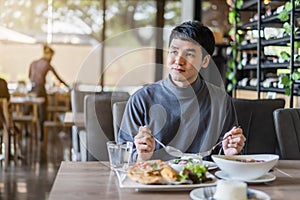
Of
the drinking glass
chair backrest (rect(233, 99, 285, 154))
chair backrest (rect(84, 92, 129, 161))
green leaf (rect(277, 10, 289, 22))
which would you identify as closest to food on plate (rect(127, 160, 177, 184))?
the drinking glass

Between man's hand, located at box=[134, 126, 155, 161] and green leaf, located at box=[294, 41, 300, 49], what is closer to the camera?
man's hand, located at box=[134, 126, 155, 161]

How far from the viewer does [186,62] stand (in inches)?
82.5

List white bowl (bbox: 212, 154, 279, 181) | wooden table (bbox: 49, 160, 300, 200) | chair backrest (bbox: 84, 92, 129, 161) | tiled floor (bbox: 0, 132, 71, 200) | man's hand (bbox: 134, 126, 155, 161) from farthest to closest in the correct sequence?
tiled floor (bbox: 0, 132, 71, 200), chair backrest (bbox: 84, 92, 129, 161), man's hand (bbox: 134, 126, 155, 161), white bowl (bbox: 212, 154, 279, 181), wooden table (bbox: 49, 160, 300, 200)

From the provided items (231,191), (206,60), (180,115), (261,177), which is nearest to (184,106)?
(180,115)

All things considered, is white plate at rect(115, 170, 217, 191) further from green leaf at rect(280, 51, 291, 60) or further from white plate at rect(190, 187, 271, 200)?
green leaf at rect(280, 51, 291, 60)

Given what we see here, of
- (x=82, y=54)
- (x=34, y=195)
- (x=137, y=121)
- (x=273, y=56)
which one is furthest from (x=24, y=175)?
(x=82, y=54)

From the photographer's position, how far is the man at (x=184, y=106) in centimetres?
210

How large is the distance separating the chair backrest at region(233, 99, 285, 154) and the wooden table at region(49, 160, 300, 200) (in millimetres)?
1388

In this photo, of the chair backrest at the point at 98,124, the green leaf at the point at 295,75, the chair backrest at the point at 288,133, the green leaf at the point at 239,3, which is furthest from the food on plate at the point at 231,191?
the green leaf at the point at 239,3

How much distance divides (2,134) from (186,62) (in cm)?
447

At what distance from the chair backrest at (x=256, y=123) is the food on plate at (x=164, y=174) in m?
1.74

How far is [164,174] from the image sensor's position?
1499 mm

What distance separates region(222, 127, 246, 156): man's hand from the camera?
6.03 ft

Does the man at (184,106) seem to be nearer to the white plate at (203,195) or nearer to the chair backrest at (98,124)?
the white plate at (203,195)
